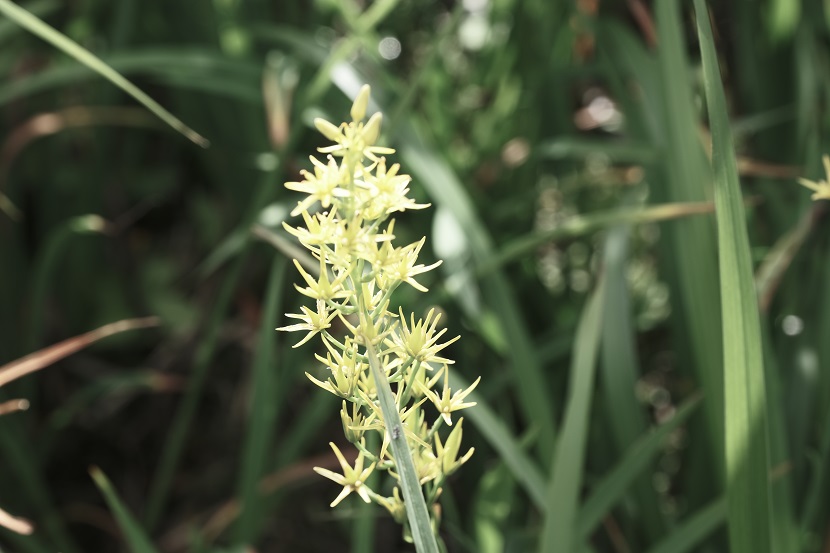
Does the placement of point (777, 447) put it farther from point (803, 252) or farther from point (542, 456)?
point (803, 252)

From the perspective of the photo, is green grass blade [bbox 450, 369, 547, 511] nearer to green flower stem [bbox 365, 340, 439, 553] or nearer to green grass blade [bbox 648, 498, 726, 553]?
green grass blade [bbox 648, 498, 726, 553]

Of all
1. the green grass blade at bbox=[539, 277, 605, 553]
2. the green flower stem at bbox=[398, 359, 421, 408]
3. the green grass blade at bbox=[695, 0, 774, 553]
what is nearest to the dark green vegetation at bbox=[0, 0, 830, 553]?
the green grass blade at bbox=[539, 277, 605, 553]

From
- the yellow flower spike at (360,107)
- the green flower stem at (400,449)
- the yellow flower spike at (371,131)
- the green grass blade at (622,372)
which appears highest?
the green grass blade at (622,372)

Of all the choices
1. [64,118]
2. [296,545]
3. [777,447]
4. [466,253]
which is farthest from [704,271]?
[64,118]

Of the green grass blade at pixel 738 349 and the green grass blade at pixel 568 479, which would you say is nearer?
the green grass blade at pixel 738 349

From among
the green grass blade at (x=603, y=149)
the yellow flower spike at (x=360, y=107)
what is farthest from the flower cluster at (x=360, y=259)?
the green grass blade at (x=603, y=149)

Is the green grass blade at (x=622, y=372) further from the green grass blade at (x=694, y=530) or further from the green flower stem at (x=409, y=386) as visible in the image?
the green flower stem at (x=409, y=386)

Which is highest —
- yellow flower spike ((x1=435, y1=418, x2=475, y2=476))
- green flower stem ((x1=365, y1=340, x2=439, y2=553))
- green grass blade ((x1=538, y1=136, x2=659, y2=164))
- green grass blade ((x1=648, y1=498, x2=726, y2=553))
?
green grass blade ((x1=538, y1=136, x2=659, y2=164))
